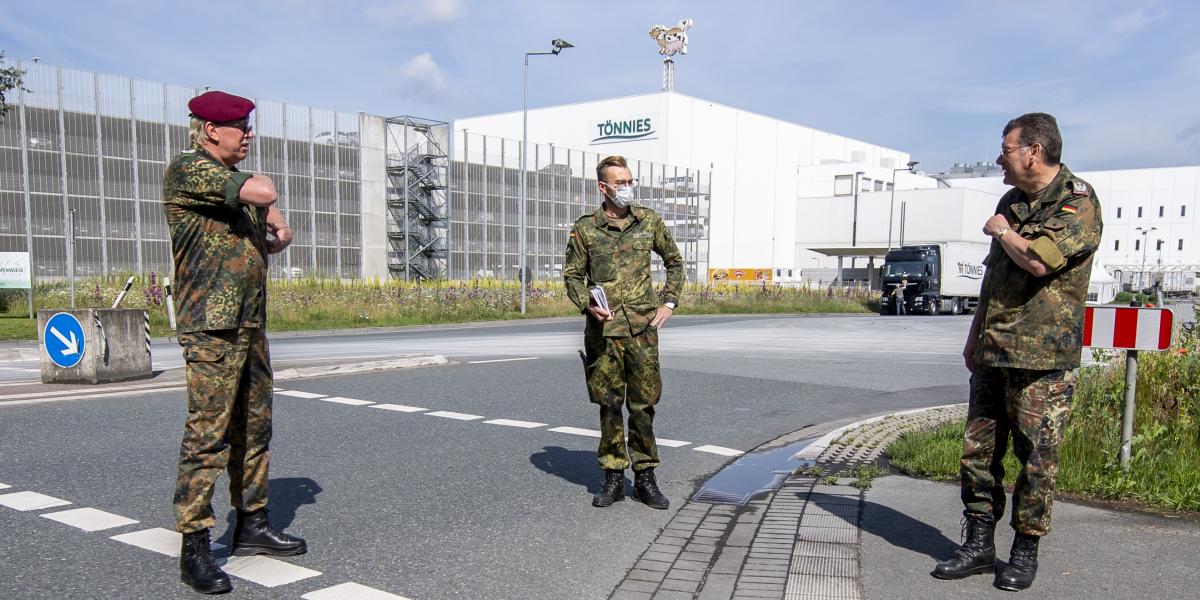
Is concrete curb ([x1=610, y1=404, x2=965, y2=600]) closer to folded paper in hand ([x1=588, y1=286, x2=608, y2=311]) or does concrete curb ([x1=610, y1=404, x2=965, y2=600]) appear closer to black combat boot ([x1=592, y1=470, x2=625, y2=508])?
black combat boot ([x1=592, y1=470, x2=625, y2=508])

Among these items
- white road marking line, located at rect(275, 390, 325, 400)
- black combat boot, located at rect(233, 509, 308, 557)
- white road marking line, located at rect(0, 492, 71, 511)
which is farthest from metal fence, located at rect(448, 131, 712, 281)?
black combat boot, located at rect(233, 509, 308, 557)

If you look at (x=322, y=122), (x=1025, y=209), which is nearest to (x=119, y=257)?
(x=322, y=122)

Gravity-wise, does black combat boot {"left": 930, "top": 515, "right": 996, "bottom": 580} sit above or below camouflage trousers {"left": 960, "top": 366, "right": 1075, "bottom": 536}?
below

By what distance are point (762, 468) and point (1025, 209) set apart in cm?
296

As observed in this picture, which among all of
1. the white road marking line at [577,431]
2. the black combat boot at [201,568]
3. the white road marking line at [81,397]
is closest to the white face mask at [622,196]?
the black combat boot at [201,568]

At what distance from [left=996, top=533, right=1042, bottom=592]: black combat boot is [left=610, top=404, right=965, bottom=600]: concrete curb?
0.62 metres

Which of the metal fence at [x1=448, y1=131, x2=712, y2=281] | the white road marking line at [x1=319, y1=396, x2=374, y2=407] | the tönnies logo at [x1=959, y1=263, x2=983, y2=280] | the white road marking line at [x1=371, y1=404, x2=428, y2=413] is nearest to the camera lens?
the white road marking line at [x1=371, y1=404, x2=428, y2=413]

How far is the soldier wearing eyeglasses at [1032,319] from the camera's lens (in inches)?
138

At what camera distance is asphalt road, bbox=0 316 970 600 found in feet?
12.4

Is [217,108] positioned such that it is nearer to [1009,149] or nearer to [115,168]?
[1009,149]

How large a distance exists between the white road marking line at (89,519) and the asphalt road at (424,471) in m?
0.07

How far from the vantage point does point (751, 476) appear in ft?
19.1

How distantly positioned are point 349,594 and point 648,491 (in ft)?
6.55

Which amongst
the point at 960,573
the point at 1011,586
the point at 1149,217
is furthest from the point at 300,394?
the point at 1149,217
